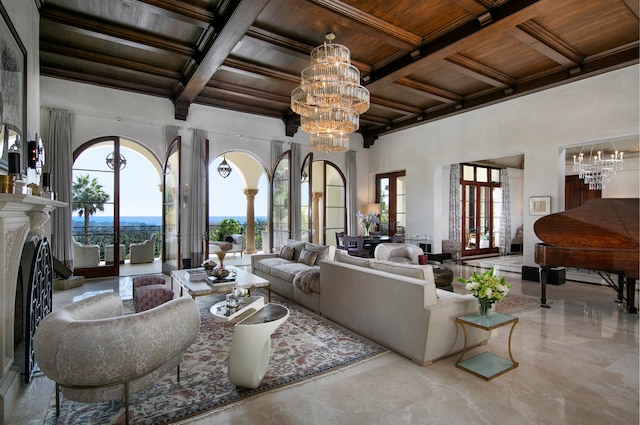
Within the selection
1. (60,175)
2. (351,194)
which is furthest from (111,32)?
(351,194)

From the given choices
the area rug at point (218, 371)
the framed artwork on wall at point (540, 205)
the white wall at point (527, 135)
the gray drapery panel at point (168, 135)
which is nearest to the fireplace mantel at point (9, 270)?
the area rug at point (218, 371)

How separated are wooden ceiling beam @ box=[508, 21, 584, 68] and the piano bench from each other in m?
3.75

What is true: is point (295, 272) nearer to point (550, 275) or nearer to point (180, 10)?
point (180, 10)

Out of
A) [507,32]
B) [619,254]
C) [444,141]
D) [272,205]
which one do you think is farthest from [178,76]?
[619,254]

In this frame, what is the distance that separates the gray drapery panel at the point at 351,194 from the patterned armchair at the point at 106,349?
8107mm

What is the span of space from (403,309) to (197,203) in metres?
5.76

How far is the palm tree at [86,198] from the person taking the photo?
22.5 ft

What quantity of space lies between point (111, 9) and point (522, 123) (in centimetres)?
748

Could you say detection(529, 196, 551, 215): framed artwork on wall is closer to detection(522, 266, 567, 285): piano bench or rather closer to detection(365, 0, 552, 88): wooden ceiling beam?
detection(522, 266, 567, 285): piano bench

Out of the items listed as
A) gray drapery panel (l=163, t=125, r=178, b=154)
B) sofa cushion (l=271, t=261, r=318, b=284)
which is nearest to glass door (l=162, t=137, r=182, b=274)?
gray drapery panel (l=163, t=125, r=178, b=154)

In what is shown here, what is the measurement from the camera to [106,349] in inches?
75.1

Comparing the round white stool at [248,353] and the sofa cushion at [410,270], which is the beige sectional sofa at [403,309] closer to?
the sofa cushion at [410,270]

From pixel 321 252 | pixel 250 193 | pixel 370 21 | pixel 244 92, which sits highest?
pixel 244 92

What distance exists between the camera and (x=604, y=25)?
4.77m
